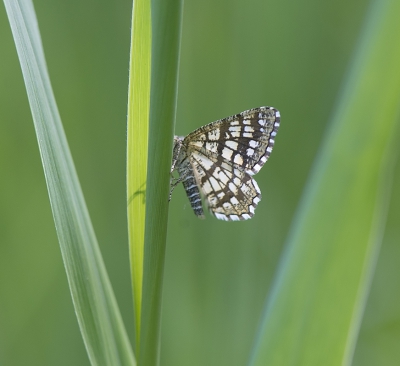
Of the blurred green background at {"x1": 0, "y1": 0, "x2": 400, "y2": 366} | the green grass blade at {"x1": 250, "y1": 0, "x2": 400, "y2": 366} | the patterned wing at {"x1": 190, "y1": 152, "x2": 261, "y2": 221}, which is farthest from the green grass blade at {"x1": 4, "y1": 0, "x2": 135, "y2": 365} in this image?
the blurred green background at {"x1": 0, "y1": 0, "x2": 400, "y2": 366}

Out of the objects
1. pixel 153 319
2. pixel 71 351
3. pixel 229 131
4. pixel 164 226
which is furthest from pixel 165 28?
pixel 71 351

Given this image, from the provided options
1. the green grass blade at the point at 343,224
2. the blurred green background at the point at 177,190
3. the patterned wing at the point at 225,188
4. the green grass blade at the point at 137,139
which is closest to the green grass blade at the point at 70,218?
the green grass blade at the point at 137,139

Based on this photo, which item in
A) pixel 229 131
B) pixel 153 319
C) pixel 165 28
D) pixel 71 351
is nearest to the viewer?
pixel 165 28

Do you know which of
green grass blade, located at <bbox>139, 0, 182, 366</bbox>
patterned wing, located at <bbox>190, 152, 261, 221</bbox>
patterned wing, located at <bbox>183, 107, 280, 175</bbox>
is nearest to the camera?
green grass blade, located at <bbox>139, 0, 182, 366</bbox>

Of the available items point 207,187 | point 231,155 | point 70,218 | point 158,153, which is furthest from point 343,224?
point 231,155

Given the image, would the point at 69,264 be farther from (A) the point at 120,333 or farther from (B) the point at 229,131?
(B) the point at 229,131

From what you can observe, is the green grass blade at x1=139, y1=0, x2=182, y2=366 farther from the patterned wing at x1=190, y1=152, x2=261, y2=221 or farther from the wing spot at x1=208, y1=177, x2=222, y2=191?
the wing spot at x1=208, y1=177, x2=222, y2=191

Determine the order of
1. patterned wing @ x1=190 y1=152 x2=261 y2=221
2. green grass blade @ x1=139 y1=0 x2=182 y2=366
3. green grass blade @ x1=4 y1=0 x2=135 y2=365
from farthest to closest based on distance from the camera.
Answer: patterned wing @ x1=190 y1=152 x2=261 y2=221, green grass blade @ x1=4 y1=0 x2=135 y2=365, green grass blade @ x1=139 y1=0 x2=182 y2=366
